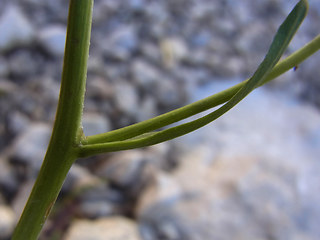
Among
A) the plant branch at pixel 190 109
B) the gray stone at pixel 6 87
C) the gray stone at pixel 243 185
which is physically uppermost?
the gray stone at pixel 6 87

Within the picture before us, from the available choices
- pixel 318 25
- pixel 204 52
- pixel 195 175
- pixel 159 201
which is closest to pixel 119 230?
pixel 159 201

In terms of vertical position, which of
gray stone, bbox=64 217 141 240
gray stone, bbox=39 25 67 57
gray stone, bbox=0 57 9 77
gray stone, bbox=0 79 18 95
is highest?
gray stone, bbox=39 25 67 57

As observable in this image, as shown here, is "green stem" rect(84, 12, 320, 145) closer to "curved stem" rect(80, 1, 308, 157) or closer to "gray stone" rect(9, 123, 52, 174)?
"curved stem" rect(80, 1, 308, 157)

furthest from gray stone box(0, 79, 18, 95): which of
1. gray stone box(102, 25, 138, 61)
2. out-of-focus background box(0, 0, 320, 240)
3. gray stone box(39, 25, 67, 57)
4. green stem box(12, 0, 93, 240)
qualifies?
green stem box(12, 0, 93, 240)

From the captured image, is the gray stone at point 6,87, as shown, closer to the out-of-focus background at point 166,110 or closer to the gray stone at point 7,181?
the out-of-focus background at point 166,110

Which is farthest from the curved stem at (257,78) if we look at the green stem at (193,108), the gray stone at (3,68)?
the gray stone at (3,68)
